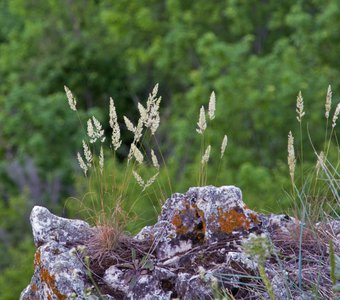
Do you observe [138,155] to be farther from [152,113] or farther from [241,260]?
[241,260]

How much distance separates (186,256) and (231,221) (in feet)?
0.78

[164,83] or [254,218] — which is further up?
[254,218]

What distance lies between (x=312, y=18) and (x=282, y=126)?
3015 millimetres

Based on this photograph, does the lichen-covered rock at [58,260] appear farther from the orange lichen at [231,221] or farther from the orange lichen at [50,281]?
the orange lichen at [231,221]

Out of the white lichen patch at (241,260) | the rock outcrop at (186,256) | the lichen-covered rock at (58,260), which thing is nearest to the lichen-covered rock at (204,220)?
the rock outcrop at (186,256)

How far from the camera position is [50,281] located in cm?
377

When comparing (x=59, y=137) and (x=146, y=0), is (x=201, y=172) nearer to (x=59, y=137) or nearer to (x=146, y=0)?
(x=59, y=137)

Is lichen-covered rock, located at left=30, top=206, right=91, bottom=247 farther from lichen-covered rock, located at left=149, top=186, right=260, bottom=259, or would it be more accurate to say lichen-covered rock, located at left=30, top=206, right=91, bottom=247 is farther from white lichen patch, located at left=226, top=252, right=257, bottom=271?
white lichen patch, located at left=226, top=252, right=257, bottom=271

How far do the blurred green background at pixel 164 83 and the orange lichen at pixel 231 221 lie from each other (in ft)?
28.5

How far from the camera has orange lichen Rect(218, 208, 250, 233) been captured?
3945 mm

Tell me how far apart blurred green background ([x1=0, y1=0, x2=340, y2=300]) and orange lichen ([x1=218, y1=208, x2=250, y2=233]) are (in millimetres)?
8686

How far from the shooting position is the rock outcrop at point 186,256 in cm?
369

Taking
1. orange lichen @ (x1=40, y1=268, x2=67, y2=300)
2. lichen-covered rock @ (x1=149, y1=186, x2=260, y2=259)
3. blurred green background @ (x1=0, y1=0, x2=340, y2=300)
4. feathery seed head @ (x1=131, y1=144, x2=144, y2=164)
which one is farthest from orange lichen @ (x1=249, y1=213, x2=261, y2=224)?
blurred green background @ (x1=0, y1=0, x2=340, y2=300)

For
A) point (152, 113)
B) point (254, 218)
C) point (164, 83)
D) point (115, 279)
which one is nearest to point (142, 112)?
point (152, 113)
